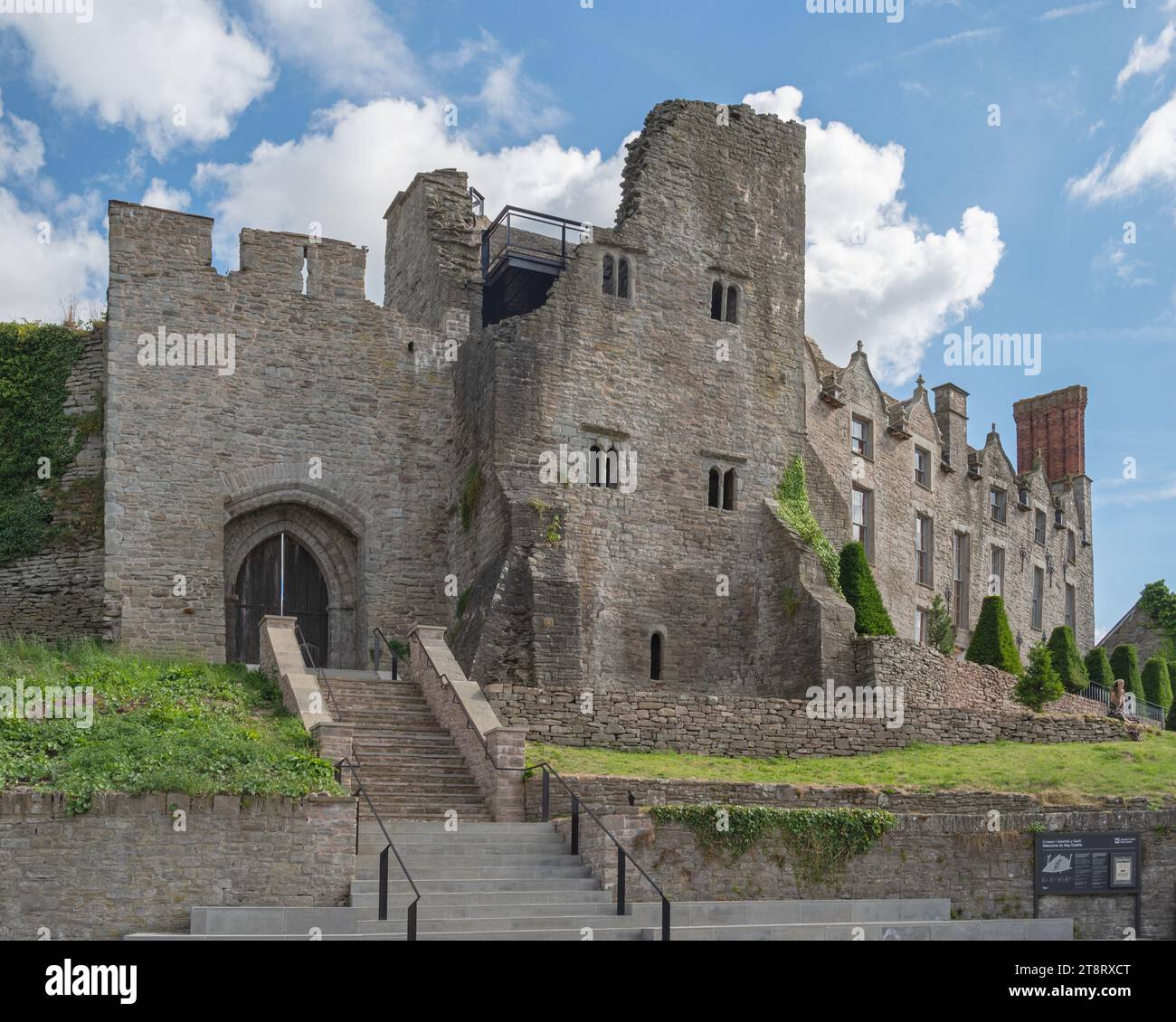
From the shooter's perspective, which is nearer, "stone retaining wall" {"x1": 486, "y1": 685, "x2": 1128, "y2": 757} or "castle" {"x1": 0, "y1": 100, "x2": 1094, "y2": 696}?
"stone retaining wall" {"x1": 486, "y1": 685, "x2": 1128, "y2": 757}

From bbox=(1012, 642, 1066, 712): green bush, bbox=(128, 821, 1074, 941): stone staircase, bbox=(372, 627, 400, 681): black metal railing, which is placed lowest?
bbox=(128, 821, 1074, 941): stone staircase

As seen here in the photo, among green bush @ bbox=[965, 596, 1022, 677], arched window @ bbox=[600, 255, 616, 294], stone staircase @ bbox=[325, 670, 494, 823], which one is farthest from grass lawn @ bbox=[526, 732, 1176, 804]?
arched window @ bbox=[600, 255, 616, 294]

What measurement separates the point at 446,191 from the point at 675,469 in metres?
8.69

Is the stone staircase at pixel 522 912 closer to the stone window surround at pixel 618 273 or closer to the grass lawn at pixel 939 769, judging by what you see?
the grass lawn at pixel 939 769

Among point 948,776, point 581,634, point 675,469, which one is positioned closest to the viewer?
point 948,776

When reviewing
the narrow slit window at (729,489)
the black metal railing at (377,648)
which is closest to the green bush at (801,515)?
the narrow slit window at (729,489)

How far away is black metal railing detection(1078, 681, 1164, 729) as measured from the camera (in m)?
41.3

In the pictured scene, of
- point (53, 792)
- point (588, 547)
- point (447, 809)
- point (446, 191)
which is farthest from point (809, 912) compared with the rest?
point (446, 191)

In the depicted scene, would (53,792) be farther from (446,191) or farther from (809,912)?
(446,191)

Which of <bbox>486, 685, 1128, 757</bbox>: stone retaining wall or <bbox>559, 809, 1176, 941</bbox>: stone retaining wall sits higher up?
<bbox>486, 685, 1128, 757</bbox>: stone retaining wall

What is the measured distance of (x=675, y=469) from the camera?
31.3m

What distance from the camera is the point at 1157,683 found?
4525cm

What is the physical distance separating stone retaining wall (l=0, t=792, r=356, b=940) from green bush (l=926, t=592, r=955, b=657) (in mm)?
24462

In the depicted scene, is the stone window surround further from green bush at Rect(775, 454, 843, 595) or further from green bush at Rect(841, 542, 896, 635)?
green bush at Rect(841, 542, 896, 635)
